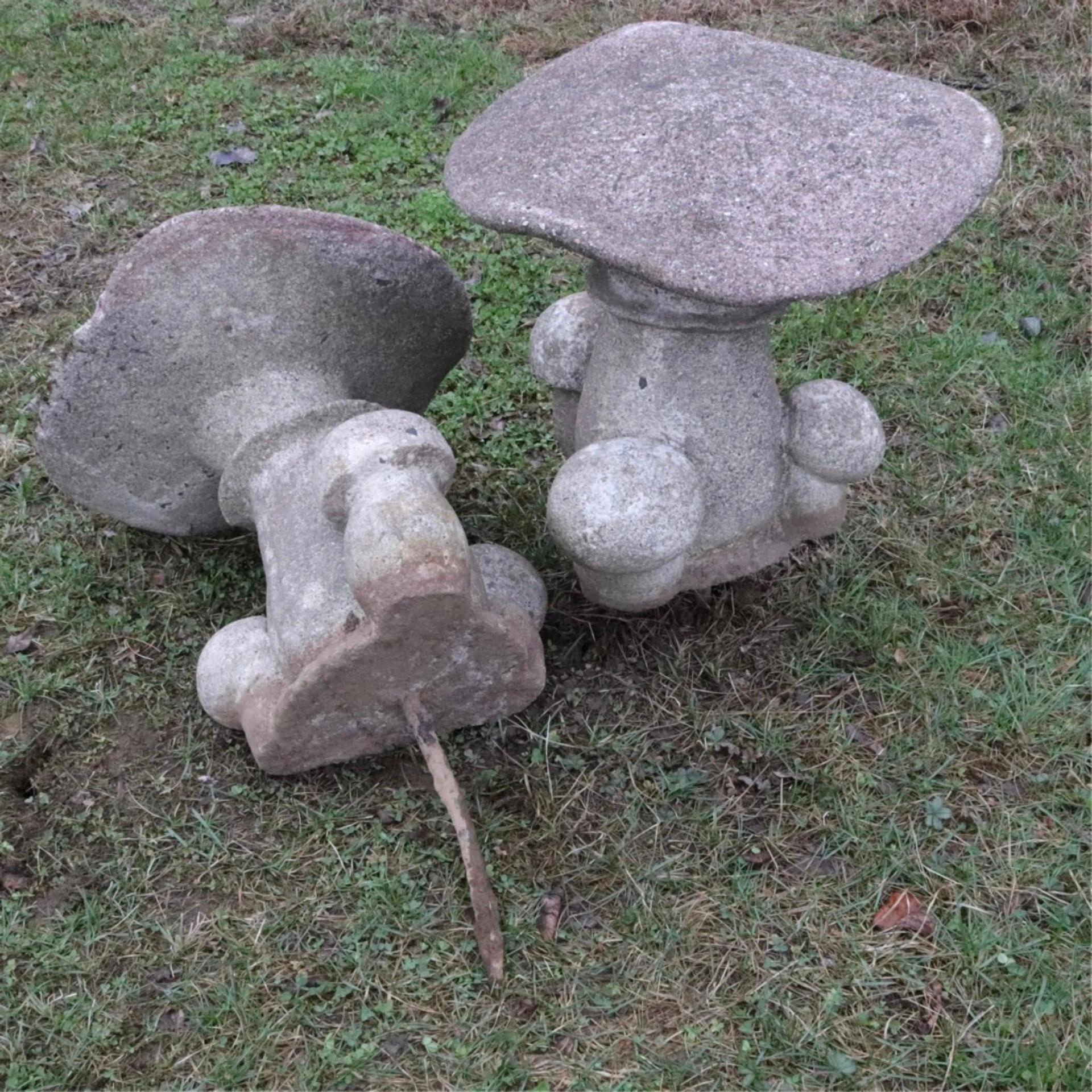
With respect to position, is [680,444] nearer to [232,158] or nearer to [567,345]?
[567,345]

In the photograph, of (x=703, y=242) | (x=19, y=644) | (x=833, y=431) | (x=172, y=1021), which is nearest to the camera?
(x=703, y=242)

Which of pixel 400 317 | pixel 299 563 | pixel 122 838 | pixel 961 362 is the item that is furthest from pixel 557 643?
pixel 961 362

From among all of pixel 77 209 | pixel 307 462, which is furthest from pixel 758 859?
pixel 77 209

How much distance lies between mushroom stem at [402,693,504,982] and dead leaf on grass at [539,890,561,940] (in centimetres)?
9

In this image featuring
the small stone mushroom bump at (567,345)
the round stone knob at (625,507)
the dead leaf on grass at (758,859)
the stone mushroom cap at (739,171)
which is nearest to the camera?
the stone mushroom cap at (739,171)

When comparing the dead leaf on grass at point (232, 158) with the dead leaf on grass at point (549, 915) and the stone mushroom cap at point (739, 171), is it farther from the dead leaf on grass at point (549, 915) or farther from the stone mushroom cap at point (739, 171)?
the dead leaf on grass at point (549, 915)

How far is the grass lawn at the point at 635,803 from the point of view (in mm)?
2213

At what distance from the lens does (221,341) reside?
8.88 feet

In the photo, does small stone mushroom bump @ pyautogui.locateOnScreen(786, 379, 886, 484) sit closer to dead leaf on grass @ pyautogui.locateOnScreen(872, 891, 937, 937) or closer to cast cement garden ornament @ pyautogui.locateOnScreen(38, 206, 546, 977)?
cast cement garden ornament @ pyautogui.locateOnScreen(38, 206, 546, 977)

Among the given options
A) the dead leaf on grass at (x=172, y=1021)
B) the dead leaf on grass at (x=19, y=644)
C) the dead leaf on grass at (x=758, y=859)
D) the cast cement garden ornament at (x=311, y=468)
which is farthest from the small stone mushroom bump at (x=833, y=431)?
the dead leaf on grass at (x=19, y=644)

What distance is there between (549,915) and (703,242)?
136 centimetres

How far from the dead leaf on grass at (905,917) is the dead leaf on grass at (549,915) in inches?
25.4

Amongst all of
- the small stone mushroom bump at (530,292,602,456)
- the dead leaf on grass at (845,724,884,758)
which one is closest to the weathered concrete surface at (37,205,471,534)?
the small stone mushroom bump at (530,292,602,456)

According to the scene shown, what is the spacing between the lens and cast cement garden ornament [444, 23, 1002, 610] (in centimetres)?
206
